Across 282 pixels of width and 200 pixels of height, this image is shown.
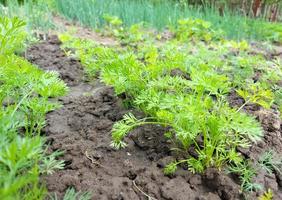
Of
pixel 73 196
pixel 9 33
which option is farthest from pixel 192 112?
pixel 9 33

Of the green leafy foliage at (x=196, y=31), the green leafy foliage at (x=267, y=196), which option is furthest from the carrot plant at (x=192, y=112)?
the green leafy foliage at (x=196, y=31)

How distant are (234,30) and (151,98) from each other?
12.7ft

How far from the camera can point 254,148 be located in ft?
6.30

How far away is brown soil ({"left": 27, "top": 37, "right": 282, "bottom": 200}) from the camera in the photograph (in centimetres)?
154

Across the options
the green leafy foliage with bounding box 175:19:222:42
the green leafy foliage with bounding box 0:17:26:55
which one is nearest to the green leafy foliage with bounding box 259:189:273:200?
the green leafy foliage with bounding box 0:17:26:55

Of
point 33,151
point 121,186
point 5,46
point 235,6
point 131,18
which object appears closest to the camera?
point 33,151

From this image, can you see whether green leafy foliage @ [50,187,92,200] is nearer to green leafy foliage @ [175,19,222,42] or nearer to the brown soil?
the brown soil

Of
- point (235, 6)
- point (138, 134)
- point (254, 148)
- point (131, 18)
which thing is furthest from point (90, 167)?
point (235, 6)

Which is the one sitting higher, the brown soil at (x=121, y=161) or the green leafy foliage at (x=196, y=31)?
the brown soil at (x=121, y=161)

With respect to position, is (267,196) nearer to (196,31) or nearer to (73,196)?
(73,196)

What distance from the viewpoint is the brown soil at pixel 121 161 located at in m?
1.54

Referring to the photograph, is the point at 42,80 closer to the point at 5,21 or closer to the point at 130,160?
the point at 5,21

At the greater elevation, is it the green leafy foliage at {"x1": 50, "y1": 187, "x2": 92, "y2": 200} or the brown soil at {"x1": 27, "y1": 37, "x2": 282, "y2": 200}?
the green leafy foliage at {"x1": 50, "y1": 187, "x2": 92, "y2": 200}

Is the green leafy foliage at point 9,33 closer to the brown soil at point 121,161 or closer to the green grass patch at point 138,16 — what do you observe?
the brown soil at point 121,161
